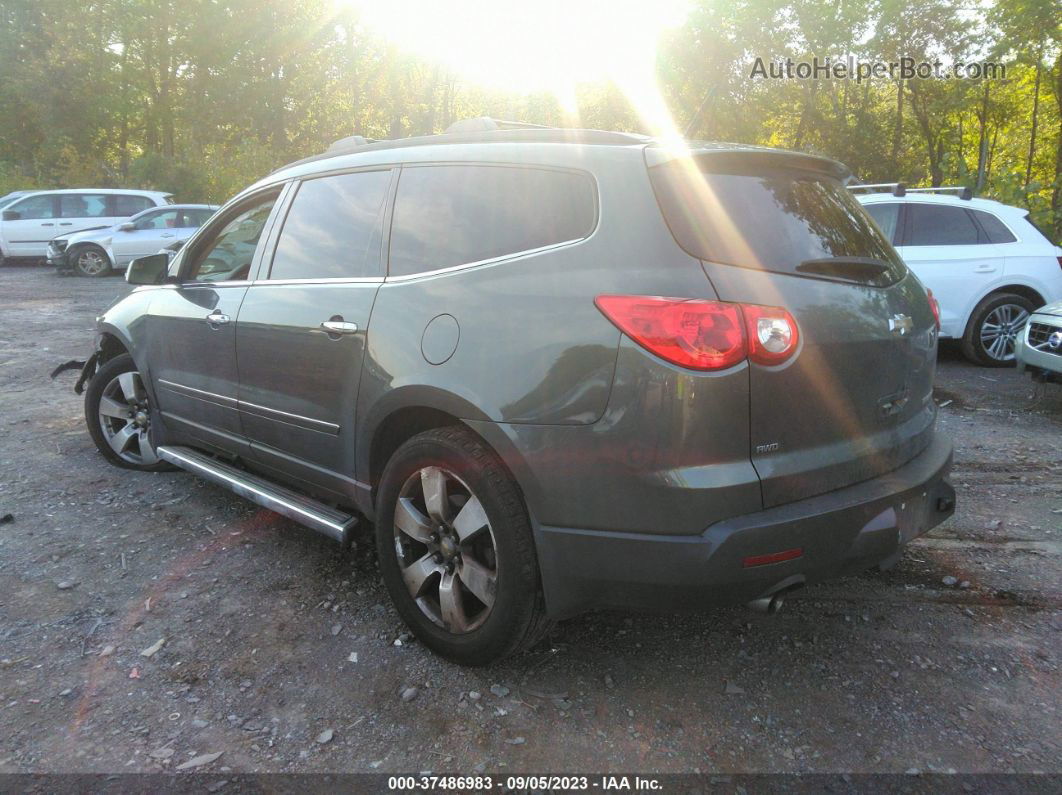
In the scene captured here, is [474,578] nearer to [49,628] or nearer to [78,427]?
[49,628]

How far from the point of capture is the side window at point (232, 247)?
386cm

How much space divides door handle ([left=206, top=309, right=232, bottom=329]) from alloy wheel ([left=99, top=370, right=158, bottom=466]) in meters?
1.21

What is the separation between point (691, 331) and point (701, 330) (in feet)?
0.09

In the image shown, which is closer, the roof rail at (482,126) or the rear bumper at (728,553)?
the rear bumper at (728,553)

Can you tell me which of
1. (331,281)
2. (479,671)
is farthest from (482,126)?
(479,671)

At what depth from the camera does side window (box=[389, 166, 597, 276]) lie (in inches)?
102

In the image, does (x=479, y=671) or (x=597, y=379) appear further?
(x=479, y=671)

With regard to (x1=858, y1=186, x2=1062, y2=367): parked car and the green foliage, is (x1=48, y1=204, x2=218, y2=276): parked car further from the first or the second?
(x1=858, y1=186, x2=1062, y2=367): parked car

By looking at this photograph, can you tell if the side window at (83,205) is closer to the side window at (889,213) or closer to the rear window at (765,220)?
the side window at (889,213)

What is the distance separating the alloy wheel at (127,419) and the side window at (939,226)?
7.37 meters

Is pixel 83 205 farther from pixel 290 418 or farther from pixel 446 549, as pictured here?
pixel 446 549

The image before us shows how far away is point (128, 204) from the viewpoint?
20.1 metres

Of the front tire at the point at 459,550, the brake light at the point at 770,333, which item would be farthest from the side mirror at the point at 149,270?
the brake light at the point at 770,333

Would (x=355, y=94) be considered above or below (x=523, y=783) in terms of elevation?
above
